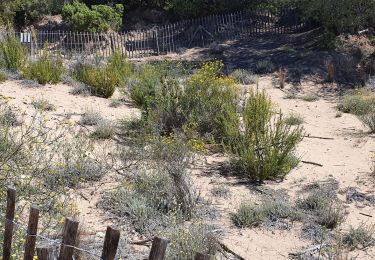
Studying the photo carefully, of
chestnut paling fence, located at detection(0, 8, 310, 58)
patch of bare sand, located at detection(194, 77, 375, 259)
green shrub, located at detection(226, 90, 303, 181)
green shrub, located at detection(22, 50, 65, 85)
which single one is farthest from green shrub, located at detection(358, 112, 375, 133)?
chestnut paling fence, located at detection(0, 8, 310, 58)

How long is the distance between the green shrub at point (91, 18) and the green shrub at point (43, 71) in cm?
716

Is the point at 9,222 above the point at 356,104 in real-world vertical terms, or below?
above

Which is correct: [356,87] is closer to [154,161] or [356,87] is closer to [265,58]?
[265,58]

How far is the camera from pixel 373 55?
54.2ft

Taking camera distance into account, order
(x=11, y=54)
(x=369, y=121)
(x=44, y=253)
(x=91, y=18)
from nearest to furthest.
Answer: (x=44, y=253) → (x=369, y=121) → (x=11, y=54) → (x=91, y=18)

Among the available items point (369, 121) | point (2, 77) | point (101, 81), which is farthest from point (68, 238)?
point (2, 77)

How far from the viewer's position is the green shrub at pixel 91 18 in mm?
19719

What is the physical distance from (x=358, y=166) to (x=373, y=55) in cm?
887

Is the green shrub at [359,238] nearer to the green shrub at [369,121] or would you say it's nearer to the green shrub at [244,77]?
the green shrub at [369,121]

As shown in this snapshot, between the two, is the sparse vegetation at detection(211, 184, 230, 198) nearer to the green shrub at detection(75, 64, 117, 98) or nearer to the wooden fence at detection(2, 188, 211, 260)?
the wooden fence at detection(2, 188, 211, 260)

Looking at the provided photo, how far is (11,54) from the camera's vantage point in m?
12.6

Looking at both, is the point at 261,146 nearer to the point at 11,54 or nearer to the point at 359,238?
the point at 359,238

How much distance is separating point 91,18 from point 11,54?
24.6ft

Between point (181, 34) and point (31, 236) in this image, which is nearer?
Answer: point (31, 236)
